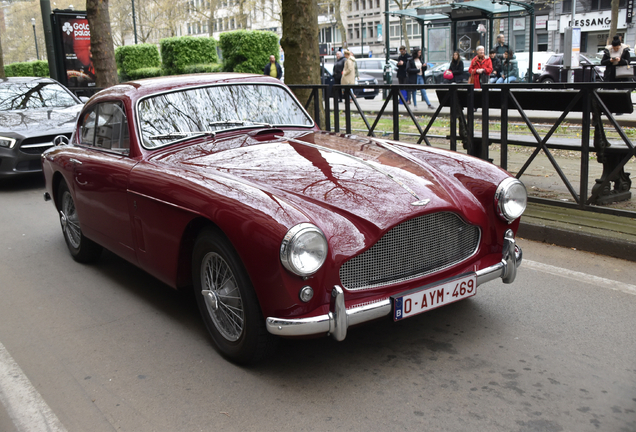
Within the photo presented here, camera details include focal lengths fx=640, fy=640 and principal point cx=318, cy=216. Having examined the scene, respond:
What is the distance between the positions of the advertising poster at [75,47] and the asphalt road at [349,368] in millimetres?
17168

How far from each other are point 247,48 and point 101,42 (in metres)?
13.4

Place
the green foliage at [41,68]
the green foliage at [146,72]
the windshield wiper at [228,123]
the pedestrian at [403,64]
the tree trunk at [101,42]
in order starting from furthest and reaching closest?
the green foliage at [41,68] < the green foliage at [146,72] < the pedestrian at [403,64] < the tree trunk at [101,42] < the windshield wiper at [228,123]

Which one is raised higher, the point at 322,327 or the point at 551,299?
the point at 322,327

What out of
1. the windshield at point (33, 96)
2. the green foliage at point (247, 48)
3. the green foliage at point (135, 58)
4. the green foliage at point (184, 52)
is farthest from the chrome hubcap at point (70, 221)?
the green foliage at point (135, 58)

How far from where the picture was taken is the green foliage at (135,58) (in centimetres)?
3459

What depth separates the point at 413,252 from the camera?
3.52m

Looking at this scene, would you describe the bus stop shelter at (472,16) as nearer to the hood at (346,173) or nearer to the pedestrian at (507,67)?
the pedestrian at (507,67)

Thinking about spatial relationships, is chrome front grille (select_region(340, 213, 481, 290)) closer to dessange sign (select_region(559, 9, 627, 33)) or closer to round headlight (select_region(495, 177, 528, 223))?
round headlight (select_region(495, 177, 528, 223))

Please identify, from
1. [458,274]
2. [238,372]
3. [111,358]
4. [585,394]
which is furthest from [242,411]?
[585,394]

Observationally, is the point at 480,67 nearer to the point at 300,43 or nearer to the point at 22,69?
the point at 300,43

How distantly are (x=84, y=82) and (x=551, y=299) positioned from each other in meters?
19.7

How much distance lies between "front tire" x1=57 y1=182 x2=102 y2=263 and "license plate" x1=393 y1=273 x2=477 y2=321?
3.35m

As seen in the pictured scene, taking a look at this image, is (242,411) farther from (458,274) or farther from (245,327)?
(458,274)

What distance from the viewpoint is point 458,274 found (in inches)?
146
